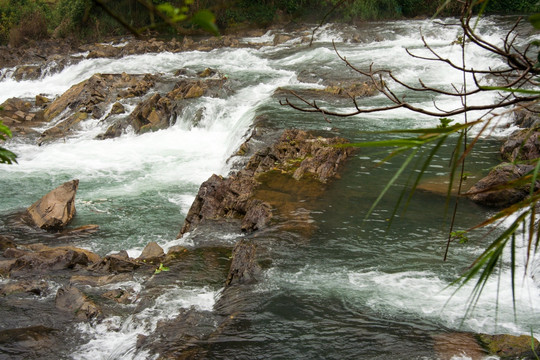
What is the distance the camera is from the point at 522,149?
9625 millimetres

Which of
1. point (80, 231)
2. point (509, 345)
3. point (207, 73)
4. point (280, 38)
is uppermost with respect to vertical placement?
point (280, 38)

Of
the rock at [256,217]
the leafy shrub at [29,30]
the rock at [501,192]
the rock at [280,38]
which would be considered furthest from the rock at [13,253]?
the leafy shrub at [29,30]

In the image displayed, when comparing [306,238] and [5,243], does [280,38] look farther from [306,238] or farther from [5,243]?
[306,238]

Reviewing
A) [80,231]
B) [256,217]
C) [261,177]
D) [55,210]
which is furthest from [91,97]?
[256,217]

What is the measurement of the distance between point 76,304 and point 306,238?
9.58 ft

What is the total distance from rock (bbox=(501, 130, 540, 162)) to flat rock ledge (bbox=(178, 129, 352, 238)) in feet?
9.42

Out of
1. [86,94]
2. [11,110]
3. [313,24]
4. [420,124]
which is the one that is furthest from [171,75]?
[313,24]

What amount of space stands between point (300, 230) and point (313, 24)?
23.2 m

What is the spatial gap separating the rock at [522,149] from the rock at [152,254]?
605 cm

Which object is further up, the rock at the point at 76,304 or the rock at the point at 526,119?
the rock at the point at 526,119

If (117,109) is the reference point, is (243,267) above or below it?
below

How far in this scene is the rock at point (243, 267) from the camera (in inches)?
237

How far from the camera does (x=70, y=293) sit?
20.1 ft

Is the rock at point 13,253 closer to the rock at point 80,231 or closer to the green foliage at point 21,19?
the rock at point 80,231
